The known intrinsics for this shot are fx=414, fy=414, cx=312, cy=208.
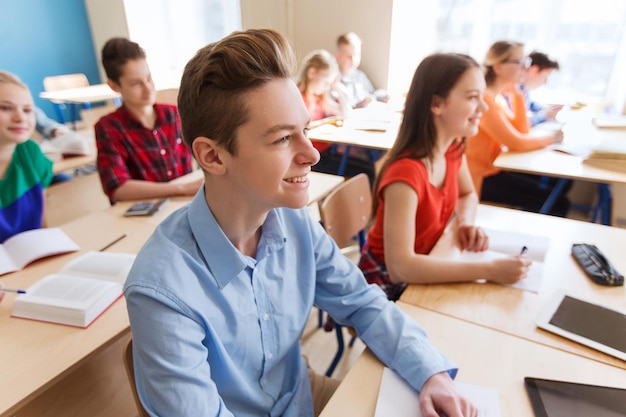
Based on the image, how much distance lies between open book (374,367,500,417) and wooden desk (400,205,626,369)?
0.22 m

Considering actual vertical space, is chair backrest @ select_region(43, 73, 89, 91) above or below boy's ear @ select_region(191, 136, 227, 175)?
below

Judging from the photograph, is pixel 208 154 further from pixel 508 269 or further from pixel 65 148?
pixel 65 148

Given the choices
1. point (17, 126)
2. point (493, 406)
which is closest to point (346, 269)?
point (493, 406)

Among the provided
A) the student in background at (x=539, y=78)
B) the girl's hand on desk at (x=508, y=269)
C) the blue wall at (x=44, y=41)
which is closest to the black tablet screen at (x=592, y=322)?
the girl's hand on desk at (x=508, y=269)

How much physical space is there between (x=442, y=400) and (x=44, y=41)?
614cm

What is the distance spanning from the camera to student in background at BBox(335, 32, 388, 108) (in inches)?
158

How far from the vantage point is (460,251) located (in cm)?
134

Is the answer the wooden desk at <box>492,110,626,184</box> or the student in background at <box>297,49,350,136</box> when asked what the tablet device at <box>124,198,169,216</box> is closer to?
the student in background at <box>297,49,350,136</box>

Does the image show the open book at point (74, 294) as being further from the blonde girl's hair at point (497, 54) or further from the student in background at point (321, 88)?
the blonde girl's hair at point (497, 54)

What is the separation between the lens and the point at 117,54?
6.12ft

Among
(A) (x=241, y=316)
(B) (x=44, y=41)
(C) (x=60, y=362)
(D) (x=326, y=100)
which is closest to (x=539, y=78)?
(D) (x=326, y=100)

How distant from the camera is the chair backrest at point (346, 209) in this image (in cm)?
151

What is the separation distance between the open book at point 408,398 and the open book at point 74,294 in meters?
0.75

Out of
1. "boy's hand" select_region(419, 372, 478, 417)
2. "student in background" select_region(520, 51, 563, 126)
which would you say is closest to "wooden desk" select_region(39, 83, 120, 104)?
"student in background" select_region(520, 51, 563, 126)
